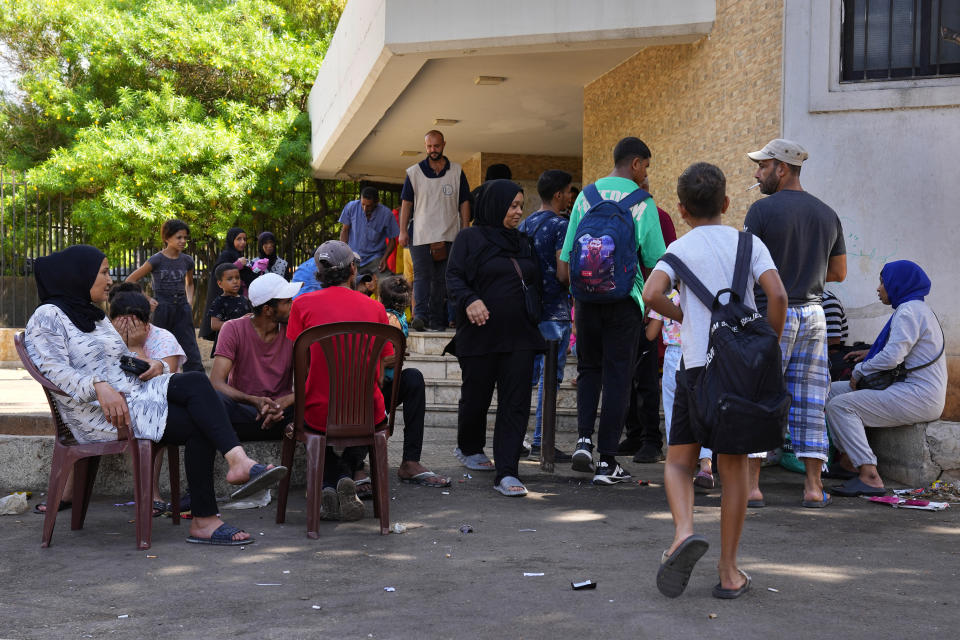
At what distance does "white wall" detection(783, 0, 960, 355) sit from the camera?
741cm

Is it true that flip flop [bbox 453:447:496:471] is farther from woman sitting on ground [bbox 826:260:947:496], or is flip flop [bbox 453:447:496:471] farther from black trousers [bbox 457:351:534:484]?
woman sitting on ground [bbox 826:260:947:496]

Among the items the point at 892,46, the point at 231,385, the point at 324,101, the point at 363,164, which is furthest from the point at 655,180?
the point at 363,164

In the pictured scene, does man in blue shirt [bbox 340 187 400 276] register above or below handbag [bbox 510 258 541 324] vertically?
above

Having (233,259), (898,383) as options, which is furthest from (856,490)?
(233,259)

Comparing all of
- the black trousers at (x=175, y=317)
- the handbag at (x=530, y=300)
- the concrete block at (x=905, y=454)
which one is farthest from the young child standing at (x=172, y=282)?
the concrete block at (x=905, y=454)

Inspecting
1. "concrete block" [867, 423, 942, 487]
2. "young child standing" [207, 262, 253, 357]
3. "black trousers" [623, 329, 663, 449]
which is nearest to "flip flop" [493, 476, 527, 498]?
"black trousers" [623, 329, 663, 449]

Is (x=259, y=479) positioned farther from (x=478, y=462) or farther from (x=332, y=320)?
(x=478, y=462)

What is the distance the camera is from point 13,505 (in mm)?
5352

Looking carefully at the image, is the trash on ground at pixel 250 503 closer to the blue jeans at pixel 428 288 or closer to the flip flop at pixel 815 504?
the flip flop at pixel 815 504

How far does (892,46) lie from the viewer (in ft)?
25.2

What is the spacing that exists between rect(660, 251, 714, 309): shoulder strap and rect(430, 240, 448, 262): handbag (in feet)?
22.2

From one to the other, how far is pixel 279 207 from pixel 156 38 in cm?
411

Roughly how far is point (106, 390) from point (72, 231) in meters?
14.7

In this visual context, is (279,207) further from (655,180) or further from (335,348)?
(335,348)
